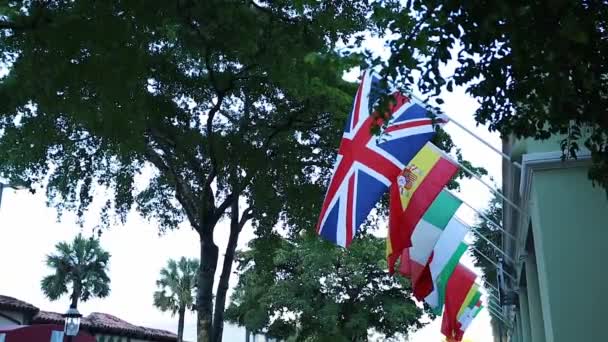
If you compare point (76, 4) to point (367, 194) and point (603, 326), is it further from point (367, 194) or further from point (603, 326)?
point (603, 326)

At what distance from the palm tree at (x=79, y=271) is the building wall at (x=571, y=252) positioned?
29306 millimetres

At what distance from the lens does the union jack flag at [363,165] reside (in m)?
8.63

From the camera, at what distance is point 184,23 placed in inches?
358

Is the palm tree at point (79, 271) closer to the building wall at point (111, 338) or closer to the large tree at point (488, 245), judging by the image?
the building wall at point (111, 338)

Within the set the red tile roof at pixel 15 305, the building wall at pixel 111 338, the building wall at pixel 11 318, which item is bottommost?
the building wall at pixel 111 338

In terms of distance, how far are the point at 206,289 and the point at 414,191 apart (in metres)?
7.51

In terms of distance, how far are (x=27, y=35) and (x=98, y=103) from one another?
6.42 ft

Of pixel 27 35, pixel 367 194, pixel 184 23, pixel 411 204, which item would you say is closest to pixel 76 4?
pixel 27 35

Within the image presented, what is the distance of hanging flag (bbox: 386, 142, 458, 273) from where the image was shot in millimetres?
9508

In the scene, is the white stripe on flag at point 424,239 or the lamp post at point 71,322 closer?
the white stripe on flag at point 424,239

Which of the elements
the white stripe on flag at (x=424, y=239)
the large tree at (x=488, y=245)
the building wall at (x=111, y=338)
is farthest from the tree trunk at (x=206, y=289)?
the building wall at (x=111, y=338)

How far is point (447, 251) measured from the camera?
13.2m

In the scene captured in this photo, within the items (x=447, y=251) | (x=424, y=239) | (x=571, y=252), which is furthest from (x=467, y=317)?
(x=571, y=252)

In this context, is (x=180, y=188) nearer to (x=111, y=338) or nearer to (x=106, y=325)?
(x=106, y=325)
